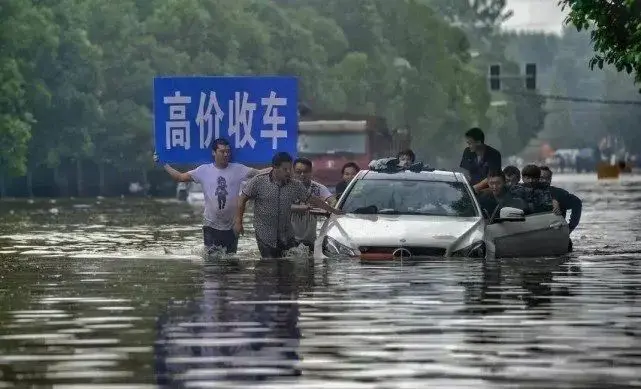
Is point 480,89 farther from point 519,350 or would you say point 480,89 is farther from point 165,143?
point 519,350

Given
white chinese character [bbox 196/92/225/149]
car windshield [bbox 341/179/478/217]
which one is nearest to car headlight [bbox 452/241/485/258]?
car windshield [bbox 341/179/478/217]

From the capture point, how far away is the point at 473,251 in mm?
24062

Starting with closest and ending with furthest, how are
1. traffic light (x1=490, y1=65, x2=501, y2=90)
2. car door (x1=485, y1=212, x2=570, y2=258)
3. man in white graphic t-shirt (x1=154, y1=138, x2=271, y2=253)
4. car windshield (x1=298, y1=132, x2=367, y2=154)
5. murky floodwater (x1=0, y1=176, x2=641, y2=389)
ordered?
murky floodwater (x1=0, y1=176, x2=641, y2=389), car door (x1=485, y1=212, x2=570, y2=258), man in white graphic t-shirt (x1=154, y1=138, x2=271, y2=253), car windshield (x1=298, y1=132, x2=367, y2=154), traffic light (x1=490, y1=65, x2=501, y2=90)

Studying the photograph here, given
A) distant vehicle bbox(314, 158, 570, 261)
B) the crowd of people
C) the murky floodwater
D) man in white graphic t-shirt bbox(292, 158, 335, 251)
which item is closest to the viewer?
the murky floodwater

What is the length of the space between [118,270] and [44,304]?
6064 mm

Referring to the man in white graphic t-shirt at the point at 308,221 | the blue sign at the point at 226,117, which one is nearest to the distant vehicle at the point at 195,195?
the blue sign at the point at 226,117

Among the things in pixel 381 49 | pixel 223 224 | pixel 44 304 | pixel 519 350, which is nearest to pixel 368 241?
pixel 223 224

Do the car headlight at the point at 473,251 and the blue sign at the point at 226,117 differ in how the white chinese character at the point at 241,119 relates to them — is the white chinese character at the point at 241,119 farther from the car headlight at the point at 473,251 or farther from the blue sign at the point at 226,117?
the car headlight at the point at 473,251

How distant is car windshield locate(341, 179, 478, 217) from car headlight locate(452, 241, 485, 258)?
754 mm

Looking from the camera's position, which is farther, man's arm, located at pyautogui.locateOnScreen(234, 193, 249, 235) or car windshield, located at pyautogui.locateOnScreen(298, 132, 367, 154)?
car windshield, located at pyautogui.locateOnScreen(298, 132, 367, 154)

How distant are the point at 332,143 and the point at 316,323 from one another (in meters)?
54.6

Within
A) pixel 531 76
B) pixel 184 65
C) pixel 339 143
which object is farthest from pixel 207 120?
pixel 184 65

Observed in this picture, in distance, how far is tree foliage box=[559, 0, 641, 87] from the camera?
98.2 feet

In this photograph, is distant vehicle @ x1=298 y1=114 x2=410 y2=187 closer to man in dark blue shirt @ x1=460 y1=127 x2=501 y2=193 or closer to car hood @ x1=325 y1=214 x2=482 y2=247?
man in dark blue shirt @ x1=460 y1=127 x2=501 y2=193
